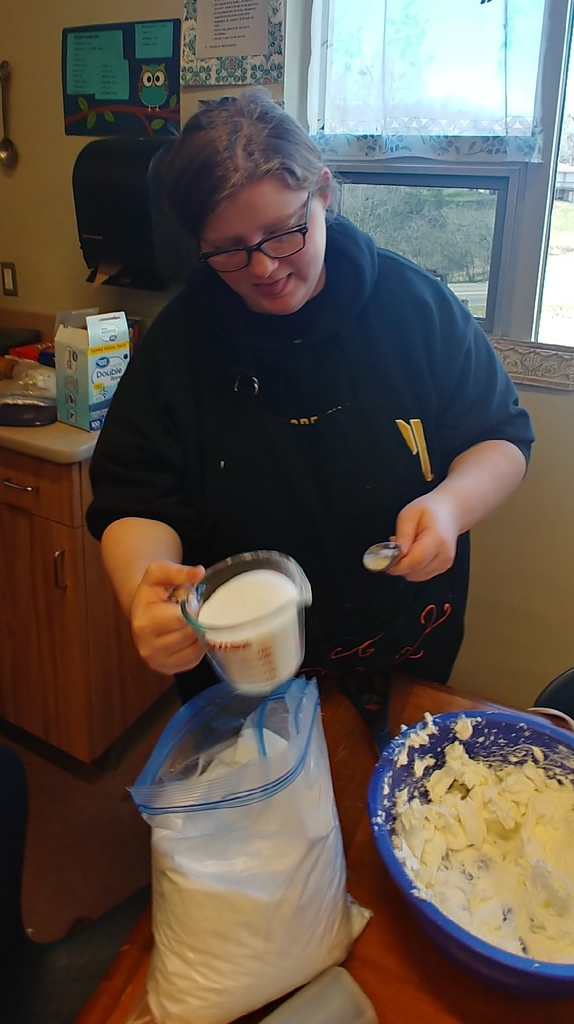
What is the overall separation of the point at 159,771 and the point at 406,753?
25cm

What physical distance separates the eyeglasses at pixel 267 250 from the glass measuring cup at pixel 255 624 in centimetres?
38

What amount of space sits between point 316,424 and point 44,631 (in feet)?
3.80

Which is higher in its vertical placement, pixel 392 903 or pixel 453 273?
pixel 453 273

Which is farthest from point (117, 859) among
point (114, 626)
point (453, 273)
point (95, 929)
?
point (453, 273)

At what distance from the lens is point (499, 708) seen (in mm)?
890

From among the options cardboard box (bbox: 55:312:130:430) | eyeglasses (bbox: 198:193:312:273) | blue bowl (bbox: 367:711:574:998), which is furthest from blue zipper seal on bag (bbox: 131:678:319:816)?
cardboard box (bbox: 55:312:130:430)

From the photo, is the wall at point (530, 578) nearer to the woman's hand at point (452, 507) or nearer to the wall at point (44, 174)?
the woman's hand at point (452, 507)

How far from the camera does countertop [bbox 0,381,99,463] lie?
1.60 metres

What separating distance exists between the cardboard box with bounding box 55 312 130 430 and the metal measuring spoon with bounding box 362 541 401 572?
105 centimetres

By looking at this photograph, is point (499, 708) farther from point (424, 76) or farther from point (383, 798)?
point (424, 76)

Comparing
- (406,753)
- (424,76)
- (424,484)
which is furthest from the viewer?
(424,76)

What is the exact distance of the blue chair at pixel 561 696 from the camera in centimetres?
97

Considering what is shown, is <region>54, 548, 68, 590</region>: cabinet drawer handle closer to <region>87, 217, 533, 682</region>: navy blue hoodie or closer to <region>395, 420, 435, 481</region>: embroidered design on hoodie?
<region>87, 217, 533, 682</region>: navy blue hoodie

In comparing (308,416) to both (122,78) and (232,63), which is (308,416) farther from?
(122,78)
